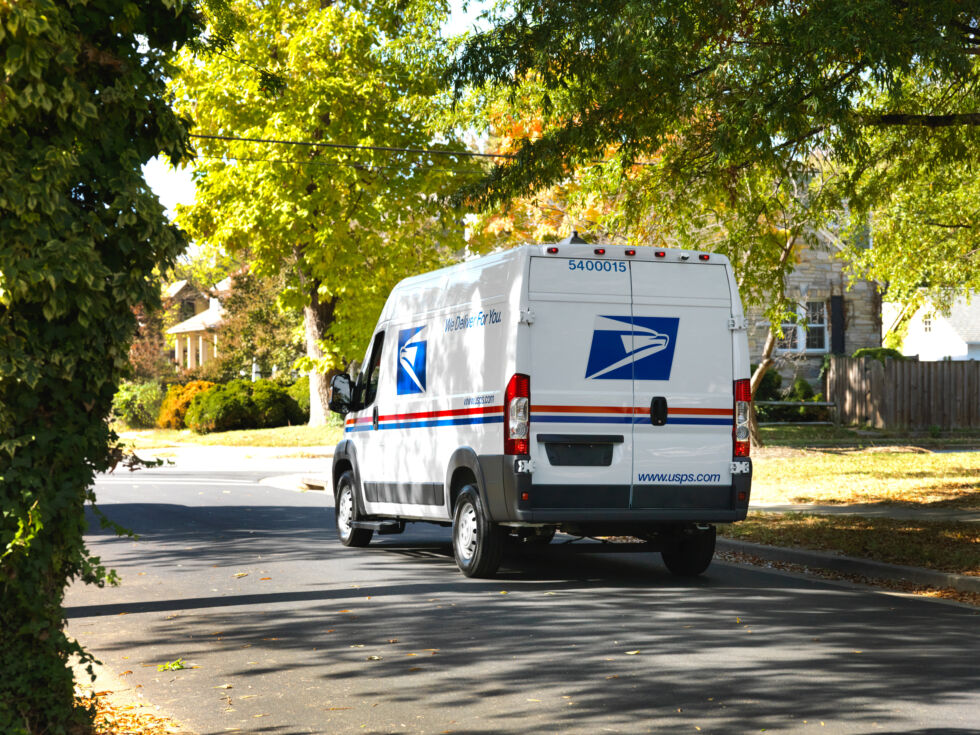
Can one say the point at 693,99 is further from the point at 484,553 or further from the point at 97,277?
the point at 97,277

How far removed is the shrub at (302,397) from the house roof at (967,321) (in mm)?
28300

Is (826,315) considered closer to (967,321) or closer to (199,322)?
(967,321)

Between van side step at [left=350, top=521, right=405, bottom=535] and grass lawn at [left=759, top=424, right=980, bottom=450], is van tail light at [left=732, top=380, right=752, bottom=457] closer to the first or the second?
van side step at [left=350, top=521, right=405, bottom=535]

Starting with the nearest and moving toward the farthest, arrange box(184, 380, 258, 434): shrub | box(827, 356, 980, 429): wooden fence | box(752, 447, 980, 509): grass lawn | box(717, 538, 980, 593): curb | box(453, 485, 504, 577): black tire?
box(717, 538, 980, 593): curb
box(453, 485, 504, 577): black tire
box(752, 447, 980, 509): grass lawn
box(827, 356, 980, 429): wooden fence
box(184, 380, 258, 434): shrub

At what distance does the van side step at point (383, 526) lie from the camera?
39.8 ft

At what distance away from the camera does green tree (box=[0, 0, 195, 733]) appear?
4.54m

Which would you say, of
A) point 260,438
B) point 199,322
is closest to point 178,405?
point 260,438

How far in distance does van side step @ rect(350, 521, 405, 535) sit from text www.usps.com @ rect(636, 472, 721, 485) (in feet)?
10.4

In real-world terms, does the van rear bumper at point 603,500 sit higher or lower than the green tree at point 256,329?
lower

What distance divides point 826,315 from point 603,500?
99.2 ft

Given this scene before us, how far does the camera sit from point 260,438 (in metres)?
33.6

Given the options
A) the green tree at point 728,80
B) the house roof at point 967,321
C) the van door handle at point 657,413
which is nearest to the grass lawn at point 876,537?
the van door handle at point 657,413

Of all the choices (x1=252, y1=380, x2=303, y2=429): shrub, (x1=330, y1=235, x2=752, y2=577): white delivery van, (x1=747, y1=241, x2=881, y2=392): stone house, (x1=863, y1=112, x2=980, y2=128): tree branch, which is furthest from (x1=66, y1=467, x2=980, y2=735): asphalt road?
(x1=747, y1=241, x2=881, y2=392): stone house

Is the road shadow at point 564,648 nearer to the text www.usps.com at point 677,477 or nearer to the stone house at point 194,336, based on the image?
the text www.usps.com at point 677,477
